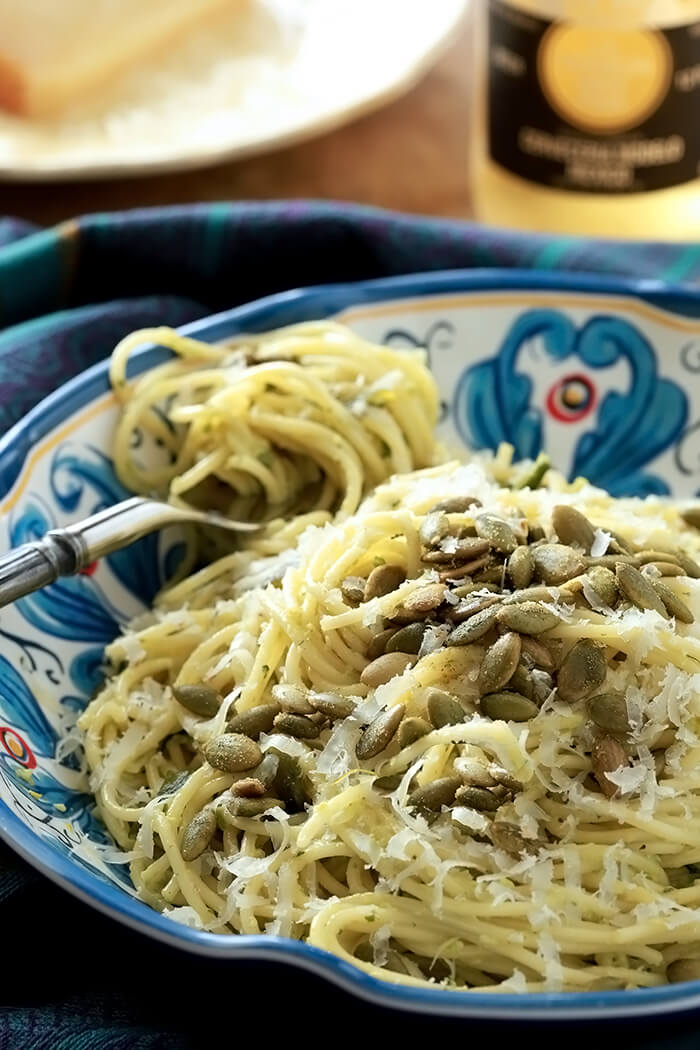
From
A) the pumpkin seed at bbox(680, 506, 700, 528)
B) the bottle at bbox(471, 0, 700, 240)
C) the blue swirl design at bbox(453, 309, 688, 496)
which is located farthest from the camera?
the bottle at bbox(471, 0, 700, 240)

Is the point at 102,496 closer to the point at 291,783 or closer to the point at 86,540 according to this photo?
the point at 86,540

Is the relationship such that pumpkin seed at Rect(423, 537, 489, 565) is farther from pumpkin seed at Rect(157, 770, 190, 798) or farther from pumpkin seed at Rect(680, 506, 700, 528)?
pumpkin seed at Rect(680, 506, 700, 528)

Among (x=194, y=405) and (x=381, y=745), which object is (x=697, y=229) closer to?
(x=194, y=405)

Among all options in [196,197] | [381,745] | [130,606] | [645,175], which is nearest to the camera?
[381,745]

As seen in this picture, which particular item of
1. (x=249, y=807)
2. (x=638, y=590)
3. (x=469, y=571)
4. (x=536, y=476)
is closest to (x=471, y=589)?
(x=469, y=571)

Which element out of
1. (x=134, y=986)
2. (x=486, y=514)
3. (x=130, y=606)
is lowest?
(x=134, y=986)

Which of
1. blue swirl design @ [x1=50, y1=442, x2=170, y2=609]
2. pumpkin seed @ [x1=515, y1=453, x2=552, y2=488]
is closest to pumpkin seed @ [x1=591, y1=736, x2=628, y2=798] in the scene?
pumpkin seed @ [x1=515, y1=453, x2=552, y2=488]

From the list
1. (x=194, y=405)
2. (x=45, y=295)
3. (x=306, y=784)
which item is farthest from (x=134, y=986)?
(x=45, y=295)
